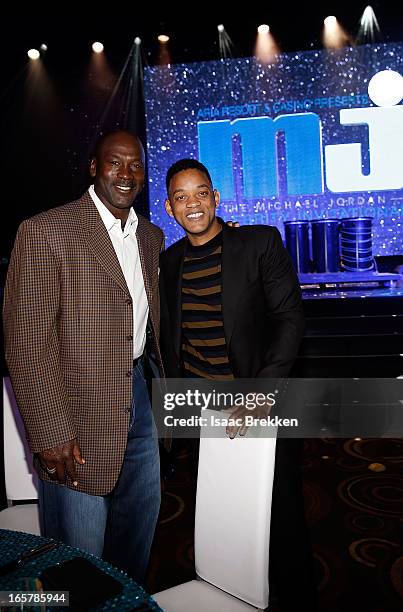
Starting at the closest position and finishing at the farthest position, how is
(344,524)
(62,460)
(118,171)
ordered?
1. (62,460)
2. (118,171)
3. (344,524)

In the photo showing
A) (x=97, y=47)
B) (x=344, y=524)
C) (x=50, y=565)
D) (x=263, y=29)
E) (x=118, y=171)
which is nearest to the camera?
(x=50, y=565)

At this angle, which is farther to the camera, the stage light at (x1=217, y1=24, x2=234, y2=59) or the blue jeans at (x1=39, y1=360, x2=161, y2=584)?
the stage light at (x1=217, y1=24, x2=234, y2=59)

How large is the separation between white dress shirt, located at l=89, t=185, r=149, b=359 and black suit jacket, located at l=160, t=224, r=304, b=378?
0.39 ft

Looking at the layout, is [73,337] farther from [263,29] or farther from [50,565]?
[263,29]

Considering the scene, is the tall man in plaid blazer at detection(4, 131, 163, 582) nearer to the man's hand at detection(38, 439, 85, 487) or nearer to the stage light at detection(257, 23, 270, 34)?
the man's hand at detection(38, 439, 85, 487)

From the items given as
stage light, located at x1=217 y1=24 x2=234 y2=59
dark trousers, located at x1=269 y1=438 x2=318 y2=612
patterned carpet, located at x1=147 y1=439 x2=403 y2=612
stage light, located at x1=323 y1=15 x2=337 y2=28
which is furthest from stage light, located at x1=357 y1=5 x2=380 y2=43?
dark trousers, located at x1=269 y1=438 x2=318 y2=612

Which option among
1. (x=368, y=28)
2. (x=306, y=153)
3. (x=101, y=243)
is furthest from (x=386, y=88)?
(x=101, y=243)

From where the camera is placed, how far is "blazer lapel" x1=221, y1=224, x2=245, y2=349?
181 centimetres

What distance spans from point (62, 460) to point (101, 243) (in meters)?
0.64

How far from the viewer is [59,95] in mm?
5199

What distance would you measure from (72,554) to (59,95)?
4914 mm

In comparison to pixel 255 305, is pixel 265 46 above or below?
above

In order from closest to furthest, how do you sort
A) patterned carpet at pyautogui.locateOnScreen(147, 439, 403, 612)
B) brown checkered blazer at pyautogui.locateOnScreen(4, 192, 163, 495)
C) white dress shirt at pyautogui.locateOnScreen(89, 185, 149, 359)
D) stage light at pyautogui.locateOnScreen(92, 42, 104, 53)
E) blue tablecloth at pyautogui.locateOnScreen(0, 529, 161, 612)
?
blue tablecloth at pyautogui.locateOnScreen(0, 529, 161, 612), brown checkered blazer at pyautogui.locateOnScreen(4, 192, 163, 495), white dress shirt at pyautogui.locateOnScreen(89, 185, 149, 359), patterned carpet at pyautogui.locateOnScreen(147, 439, 403, 612), stage light at pyautogui.locateOnScreen(92, 42, 104, 53)

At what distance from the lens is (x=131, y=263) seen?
1832 millimetres
